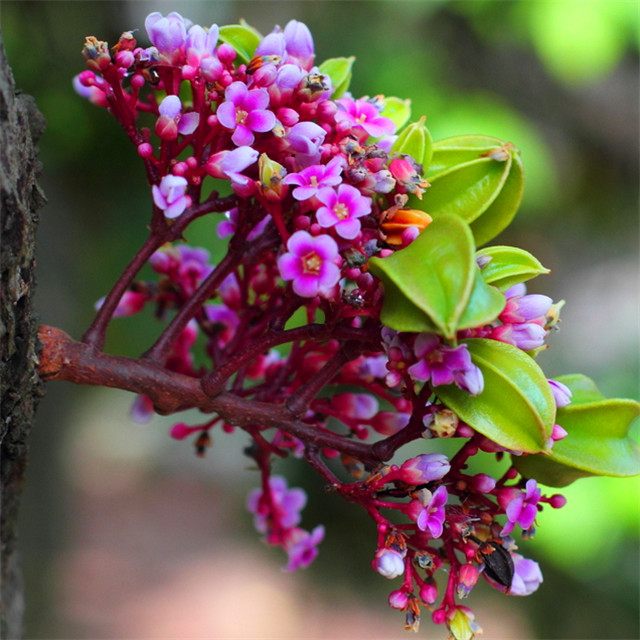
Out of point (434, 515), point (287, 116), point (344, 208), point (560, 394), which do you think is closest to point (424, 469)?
point (434, 515)

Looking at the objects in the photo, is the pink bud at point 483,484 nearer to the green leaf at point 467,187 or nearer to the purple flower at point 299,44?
the green leaf at point 467,187

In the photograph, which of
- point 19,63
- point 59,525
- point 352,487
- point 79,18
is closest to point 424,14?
point 79,18

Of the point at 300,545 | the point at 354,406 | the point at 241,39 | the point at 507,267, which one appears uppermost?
the point at 241,39

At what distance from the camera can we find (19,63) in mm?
2484

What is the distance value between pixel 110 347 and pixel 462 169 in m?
2.35

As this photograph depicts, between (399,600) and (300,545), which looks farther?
(300,545)

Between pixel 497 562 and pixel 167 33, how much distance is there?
0.62 meters

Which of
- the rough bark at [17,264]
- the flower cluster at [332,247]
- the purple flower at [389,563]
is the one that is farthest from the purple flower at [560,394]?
the rough bark at [17,264]

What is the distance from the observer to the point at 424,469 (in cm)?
76

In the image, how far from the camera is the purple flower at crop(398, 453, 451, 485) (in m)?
0.75

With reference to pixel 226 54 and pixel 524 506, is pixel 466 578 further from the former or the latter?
pixel 226 54

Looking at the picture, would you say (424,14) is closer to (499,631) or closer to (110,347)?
(110,347)

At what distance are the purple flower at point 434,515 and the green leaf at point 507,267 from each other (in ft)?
0.68

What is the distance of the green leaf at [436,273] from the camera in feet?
2.10
